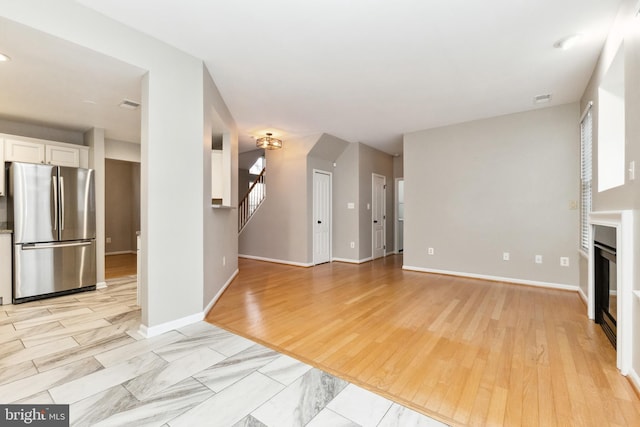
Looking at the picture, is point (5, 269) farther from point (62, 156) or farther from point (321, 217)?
point (321, 217)

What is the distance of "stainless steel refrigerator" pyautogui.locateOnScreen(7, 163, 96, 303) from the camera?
11.1ft

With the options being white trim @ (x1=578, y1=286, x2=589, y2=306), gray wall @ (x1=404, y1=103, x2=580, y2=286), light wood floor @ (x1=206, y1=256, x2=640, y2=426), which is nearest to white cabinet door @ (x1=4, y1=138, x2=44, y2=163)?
light wood floor @ (x1=206, y1=256, x2=640, y2=426)

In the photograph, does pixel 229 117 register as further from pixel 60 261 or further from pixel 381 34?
pixel 60 261

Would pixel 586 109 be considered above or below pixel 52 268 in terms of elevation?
above

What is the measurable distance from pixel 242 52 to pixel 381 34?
132cm

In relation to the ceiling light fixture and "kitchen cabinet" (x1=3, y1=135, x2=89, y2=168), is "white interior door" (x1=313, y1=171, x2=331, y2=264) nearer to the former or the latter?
the ceiling light fixture

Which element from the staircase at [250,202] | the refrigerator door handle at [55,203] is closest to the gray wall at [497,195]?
the staircase at [250,202]

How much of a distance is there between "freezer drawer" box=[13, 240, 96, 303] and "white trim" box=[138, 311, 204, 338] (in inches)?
81.3

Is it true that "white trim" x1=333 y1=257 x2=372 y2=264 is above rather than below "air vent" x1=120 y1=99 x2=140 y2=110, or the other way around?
below

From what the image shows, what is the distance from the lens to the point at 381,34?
2418mm

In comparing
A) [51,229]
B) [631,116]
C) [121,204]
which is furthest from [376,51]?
[121,204]

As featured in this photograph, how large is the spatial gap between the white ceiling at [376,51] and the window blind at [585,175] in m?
0.46

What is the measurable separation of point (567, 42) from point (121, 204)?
9227 mm

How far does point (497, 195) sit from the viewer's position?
4.50 metres
